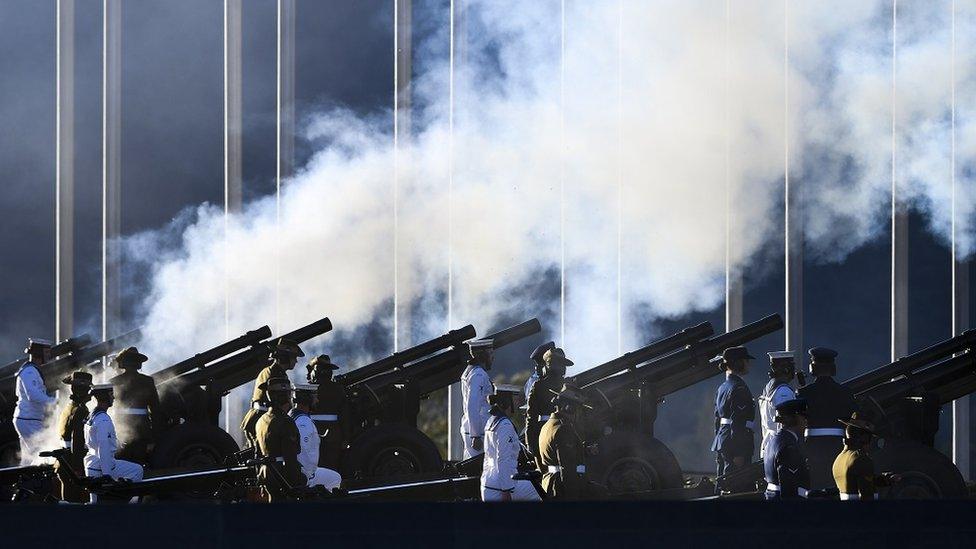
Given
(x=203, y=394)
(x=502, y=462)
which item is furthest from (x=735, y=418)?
(x=203, y=394)

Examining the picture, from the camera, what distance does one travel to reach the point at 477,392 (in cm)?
1208

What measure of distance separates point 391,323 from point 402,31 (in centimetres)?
295

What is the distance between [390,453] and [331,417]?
0.58 meters

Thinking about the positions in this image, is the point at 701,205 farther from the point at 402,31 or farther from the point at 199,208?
the point at 199,208

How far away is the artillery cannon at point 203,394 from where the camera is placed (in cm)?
1209

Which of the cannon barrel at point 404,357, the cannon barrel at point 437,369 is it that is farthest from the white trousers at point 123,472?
the cannon barrel at point 437,369

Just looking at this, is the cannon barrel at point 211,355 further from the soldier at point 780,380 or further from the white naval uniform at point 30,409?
the soldier at point 780,380

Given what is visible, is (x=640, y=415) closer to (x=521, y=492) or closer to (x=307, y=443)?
(x=521, y=492)

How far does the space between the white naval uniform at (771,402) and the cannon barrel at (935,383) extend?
677 millimetres

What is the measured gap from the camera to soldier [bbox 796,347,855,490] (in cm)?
1005

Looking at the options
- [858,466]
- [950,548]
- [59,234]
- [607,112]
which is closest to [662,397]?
[607,112]

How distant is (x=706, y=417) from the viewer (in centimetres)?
1443

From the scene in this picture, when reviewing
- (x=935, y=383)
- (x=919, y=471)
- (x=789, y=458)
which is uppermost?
(x=935, y=383)

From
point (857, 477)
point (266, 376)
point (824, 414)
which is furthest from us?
point (266, 376)
